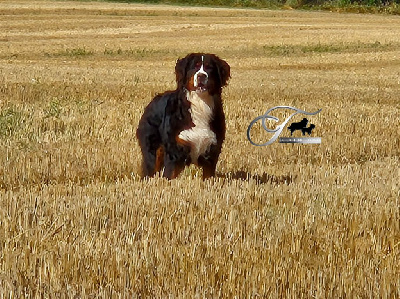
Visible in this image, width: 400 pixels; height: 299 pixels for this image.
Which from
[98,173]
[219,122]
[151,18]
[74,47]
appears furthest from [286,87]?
[151,18]

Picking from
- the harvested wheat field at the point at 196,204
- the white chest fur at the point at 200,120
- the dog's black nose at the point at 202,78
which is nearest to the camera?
the harvested wheat field at the point at 196,204

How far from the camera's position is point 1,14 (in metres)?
54.2

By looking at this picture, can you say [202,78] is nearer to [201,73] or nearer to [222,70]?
[201,73]

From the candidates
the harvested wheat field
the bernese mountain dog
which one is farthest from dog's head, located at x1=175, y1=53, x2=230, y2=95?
the harvested wheat field

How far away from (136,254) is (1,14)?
173 feet

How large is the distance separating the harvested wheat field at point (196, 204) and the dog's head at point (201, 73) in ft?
2.80

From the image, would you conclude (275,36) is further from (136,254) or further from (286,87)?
(136,254)

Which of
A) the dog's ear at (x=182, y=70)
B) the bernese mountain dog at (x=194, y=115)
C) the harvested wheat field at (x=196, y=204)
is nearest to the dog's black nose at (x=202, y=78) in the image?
the bernese mountain dog at (x=194, y=115)

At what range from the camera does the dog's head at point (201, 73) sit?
6.38 m

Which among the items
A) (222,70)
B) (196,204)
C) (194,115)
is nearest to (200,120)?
(194,115)

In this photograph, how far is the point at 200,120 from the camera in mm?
6473

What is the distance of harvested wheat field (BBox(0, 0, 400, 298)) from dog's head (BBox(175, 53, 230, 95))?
852mm

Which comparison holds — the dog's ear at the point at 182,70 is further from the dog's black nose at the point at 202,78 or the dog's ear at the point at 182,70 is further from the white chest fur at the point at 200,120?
the dog's black nose at the point at 202,78

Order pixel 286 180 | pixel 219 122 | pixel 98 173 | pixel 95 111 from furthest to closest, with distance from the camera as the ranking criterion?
pixel 95 111, pixel 98 173, pixel 286 180, pixel 219 122
